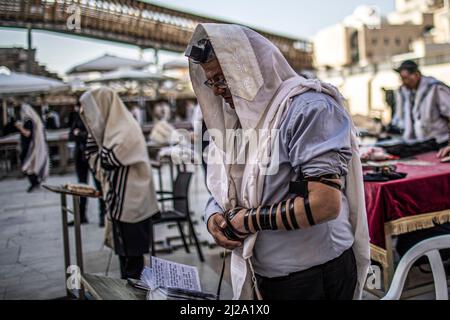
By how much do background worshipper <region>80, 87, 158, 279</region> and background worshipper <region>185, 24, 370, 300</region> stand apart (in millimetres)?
1596

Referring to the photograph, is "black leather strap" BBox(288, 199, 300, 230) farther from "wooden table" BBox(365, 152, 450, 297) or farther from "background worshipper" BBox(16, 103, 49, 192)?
"background worshipper" BBox(16, 103, 49, 192)

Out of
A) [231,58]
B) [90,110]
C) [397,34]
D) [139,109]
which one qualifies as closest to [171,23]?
[90,110]

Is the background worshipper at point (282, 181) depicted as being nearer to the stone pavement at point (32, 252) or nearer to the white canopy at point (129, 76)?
the stone pavement at point (32, 252)

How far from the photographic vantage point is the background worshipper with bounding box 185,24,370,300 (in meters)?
1.14

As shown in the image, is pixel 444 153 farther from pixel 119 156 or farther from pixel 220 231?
pixel 220 231

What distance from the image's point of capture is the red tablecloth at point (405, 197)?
2.56 m

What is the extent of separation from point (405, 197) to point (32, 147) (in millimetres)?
2862

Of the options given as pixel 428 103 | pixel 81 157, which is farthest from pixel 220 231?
pixel 81 157

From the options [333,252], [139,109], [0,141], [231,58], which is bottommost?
[333,252]

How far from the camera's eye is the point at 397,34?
43.7ft

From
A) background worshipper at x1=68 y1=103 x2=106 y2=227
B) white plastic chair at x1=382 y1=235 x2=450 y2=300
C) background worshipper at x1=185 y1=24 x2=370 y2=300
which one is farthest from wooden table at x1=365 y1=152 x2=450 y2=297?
A: background worshipper at x1=68 y1=103 x2=106 y2=227

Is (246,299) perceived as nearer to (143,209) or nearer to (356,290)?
(356,290)

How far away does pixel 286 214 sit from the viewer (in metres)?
1.15
